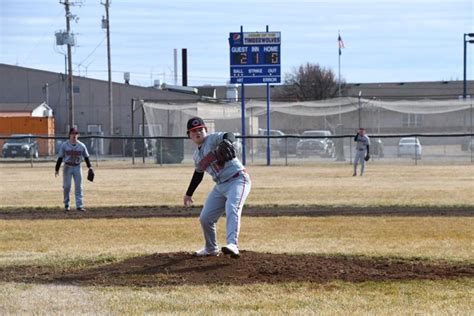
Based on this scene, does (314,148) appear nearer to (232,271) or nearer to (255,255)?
(255,255)

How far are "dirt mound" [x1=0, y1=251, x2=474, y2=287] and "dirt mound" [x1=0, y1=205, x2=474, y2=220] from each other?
749 centimetres

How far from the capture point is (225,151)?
9445 mm

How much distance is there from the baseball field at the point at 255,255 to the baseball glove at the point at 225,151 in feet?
3.84

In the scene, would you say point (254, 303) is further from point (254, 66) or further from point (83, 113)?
point (83, 113)

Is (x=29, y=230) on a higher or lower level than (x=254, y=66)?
lower

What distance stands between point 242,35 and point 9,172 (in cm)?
1243

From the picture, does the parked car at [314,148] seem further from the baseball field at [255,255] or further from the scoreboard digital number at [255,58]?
the baseball field at [255,255]

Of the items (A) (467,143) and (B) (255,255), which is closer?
(B) (255,255)

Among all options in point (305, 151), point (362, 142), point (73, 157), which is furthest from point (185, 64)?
point (73, 157)

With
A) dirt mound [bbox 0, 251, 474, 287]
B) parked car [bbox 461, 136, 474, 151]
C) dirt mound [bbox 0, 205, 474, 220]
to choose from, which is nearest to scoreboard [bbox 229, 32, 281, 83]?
parked car [bbox 461, 136, 474, 151]

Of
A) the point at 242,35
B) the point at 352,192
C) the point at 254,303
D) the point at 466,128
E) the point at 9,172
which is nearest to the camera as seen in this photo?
the point at 254,303

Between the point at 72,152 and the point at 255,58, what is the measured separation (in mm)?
23467

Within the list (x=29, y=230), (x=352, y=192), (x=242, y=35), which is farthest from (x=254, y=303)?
(x=242, y=35)

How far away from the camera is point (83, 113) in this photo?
6662cm
